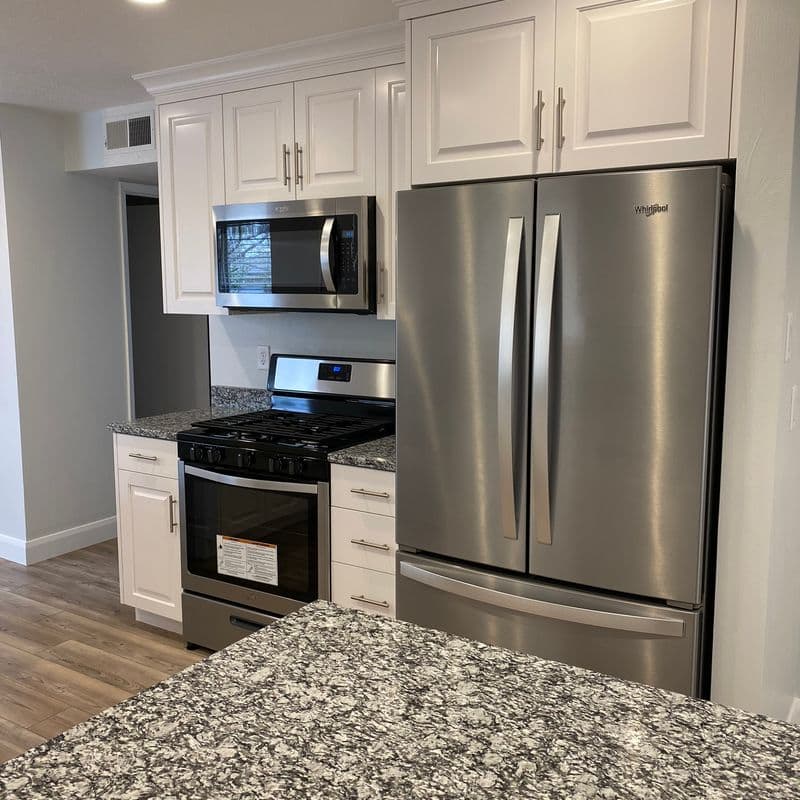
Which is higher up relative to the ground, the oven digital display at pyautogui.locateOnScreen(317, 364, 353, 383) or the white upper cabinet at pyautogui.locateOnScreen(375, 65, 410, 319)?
the white upper cabinet at pyautogui.locateOnScreen(375, 65, 410, 319)

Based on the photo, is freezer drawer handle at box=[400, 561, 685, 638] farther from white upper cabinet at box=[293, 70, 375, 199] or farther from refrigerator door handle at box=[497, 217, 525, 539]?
white upper cabinet at box=[293, 70, 375, 199]

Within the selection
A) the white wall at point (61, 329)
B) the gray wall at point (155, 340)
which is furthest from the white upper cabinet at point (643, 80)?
the gray wall at point (155, 340)

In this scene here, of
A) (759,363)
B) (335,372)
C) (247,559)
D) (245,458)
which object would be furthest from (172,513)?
(759,363)

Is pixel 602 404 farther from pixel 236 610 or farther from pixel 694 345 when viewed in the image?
pixel 236 610

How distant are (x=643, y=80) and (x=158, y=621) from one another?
116 inches

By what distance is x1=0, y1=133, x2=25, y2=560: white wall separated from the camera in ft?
13.7

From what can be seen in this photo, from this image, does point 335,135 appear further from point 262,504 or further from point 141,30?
point 262,504

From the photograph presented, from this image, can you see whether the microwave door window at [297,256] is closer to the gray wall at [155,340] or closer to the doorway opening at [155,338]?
the doorway opening at [155,338]

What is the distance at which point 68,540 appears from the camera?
4551 millimetres

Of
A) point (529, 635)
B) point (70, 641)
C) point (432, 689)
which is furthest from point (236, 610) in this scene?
point (432, 689)

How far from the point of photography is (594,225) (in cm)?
201

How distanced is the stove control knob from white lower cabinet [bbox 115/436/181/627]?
416 mm

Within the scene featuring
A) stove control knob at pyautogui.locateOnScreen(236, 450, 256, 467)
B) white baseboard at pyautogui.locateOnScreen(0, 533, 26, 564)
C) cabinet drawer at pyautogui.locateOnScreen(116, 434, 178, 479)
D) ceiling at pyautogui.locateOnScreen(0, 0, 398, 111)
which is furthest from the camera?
white baseboard at pyautogui.locateOnScreen(0, 533, 26, 564)

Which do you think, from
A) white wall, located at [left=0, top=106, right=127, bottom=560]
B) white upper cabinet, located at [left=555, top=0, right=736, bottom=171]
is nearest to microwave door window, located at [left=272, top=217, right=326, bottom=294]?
white upper cabinet, located at [left=555, top=0, right=736, bottom=171]
